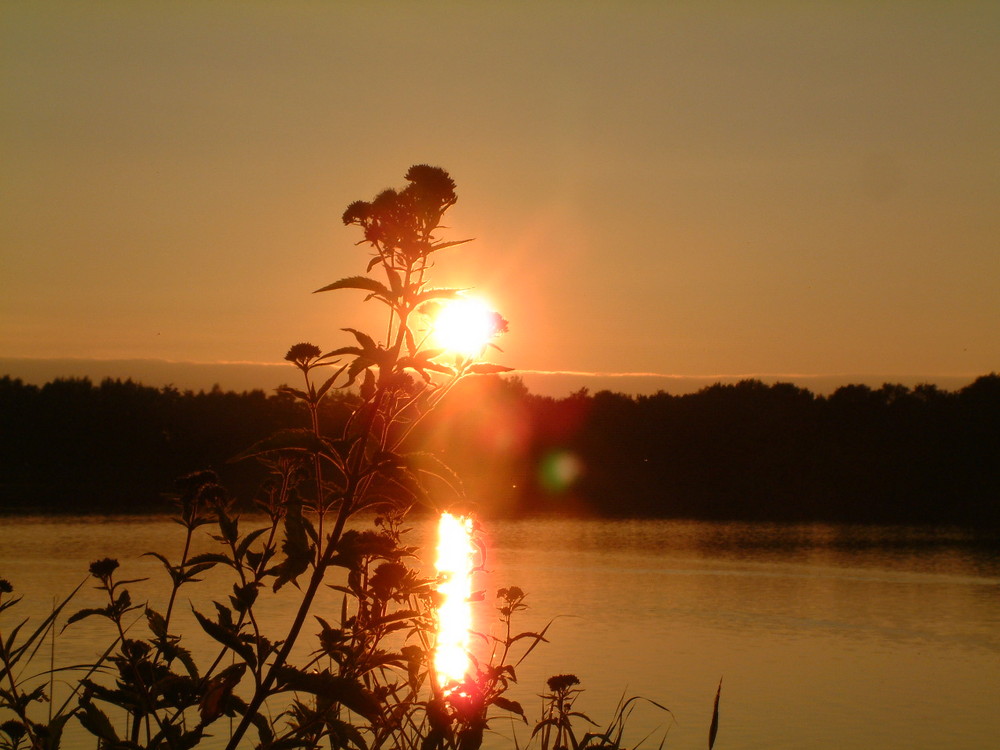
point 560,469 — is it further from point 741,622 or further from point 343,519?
point 343,519

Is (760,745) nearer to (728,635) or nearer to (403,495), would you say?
(728,635)

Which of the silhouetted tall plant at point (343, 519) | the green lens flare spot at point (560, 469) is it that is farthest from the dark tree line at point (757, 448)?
the silhouetted tall plant at point (343, 519)

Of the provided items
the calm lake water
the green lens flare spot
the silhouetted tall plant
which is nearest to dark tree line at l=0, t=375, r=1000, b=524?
the green lens flare spot

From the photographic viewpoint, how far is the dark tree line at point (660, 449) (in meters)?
74.7

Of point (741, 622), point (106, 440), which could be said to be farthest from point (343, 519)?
point (106, 440)

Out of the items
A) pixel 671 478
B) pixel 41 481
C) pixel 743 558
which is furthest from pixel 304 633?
pixel 671 478

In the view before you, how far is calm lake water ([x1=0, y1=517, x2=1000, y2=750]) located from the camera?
49.6 feet

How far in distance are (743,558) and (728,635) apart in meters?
16.8

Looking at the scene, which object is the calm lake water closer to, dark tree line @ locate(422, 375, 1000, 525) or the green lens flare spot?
dark tree line @ locate(422, 375, 1000, 525)

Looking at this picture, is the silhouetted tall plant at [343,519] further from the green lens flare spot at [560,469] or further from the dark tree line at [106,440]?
the green lens flare spot at [560,469]

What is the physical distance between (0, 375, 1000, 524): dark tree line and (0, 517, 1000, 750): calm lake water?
2468 centimetres

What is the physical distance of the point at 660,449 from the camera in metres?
109

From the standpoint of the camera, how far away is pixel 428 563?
2922 cm

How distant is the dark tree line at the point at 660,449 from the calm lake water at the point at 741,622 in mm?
24677
